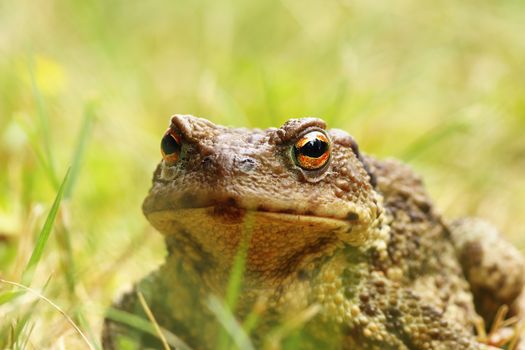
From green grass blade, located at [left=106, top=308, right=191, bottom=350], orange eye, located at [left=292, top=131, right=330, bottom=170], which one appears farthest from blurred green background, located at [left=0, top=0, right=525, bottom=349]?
orange eye, located at [left=292, top=131, right=330, bottom=170]

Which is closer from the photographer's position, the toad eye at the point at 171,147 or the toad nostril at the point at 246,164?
the toad nostril at the point at 246,164

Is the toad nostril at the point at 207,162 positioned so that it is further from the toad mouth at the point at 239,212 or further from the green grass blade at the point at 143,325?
the green grass blade at the point at 143,325

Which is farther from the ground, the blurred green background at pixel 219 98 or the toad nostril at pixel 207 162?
the blurred green background at pixel 219 98

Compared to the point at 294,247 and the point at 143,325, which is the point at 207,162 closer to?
the point at 294,247

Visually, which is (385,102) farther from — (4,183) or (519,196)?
(4,183)

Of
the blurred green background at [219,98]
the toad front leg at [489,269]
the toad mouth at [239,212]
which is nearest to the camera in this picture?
the toad mouth at [239,212]

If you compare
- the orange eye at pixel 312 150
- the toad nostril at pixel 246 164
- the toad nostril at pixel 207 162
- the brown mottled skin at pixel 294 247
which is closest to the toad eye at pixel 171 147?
the brown mottled skin at pixel 294 247

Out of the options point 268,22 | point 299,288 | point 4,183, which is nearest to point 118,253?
point 4,183
